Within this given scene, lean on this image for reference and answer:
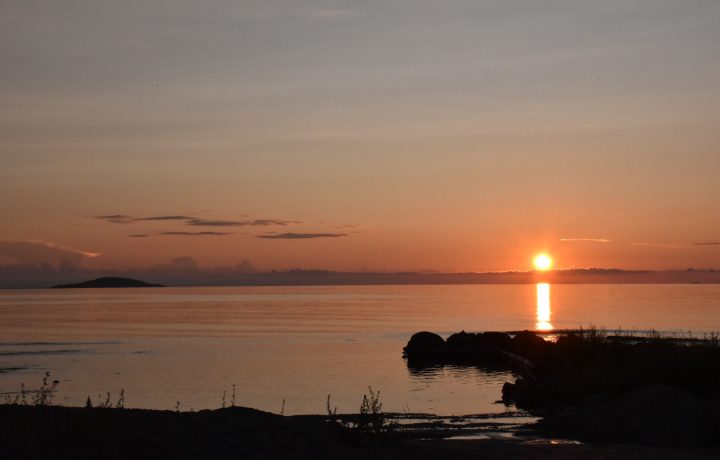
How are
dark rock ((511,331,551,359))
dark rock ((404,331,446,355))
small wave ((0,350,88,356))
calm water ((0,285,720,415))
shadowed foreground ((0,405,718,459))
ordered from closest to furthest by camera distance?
1. shadowed foreground ((0,405,718,459))
2. calm water ((0,285,720,415))
3. dark rock ((511,331,551,359))
4. small wave ((0,350,88,356))
5. dark rock ((404,331,446,355))

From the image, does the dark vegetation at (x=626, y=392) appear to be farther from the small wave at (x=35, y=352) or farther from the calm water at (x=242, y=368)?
the small wave at (x=35, y=352)

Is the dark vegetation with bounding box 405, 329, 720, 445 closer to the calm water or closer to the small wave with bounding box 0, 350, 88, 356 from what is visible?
the calm water

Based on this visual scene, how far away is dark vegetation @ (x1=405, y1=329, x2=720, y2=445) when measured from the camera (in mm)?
19094

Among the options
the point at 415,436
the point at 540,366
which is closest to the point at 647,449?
the point at 415,436

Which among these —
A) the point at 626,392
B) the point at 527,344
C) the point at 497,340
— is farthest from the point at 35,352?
the point at 626,392

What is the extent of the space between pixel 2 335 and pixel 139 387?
44577mm

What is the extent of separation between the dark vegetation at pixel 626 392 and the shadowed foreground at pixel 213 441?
162cm

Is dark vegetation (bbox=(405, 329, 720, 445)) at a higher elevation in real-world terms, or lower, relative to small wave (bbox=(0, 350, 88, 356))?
higher

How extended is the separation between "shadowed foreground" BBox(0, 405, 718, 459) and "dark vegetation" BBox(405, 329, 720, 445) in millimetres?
1624

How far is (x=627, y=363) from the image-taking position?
28047mm

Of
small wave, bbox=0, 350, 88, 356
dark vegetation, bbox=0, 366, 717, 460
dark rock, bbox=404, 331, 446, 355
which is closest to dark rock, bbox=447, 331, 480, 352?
dark rock, bbox=404, 331, 446, 355

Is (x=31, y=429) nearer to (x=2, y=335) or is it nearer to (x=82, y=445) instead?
(x=82, y=445)

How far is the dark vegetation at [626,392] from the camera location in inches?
752

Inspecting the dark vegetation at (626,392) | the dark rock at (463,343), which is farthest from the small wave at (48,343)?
the dark vegetation at (626,392)
